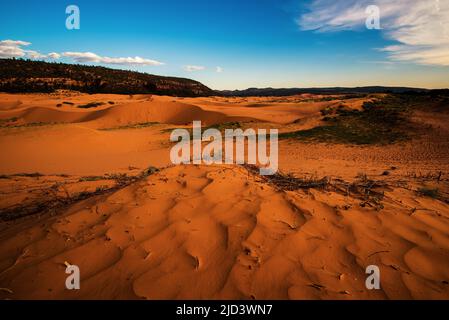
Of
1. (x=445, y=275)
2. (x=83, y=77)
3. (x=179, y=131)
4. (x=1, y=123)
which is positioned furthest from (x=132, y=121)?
(x=83, y=77)

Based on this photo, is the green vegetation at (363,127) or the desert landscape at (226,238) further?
the green vegetation at (363,127)

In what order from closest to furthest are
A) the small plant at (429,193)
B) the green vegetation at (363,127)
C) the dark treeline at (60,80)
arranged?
the small plant at (429,193) < the green vegetation at (363,127) < the dark treeline at (60,80)

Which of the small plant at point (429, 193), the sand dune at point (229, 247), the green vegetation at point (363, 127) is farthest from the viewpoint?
the green vegetation at point (363, 127)

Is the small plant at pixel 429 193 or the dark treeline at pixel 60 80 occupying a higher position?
the dark treeline at pixel 60 80

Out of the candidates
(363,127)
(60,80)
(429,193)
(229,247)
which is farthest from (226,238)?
(60,80)

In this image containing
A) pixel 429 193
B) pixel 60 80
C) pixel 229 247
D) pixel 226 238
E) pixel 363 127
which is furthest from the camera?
pixel 60 80

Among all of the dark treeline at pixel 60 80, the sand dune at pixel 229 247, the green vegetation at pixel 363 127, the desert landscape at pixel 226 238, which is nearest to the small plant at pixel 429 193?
the desert landscape at pixel 226 238

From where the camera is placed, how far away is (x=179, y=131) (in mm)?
15859

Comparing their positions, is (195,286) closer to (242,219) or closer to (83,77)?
(242,219)

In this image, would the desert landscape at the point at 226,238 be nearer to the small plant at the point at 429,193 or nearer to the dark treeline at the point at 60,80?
the small plant at the point at 429,193

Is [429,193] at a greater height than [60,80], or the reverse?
[60,80]

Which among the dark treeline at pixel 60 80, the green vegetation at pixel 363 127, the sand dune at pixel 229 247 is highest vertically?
the dark treeline at pixel 60 80

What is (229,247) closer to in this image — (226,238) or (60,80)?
(226,238)
